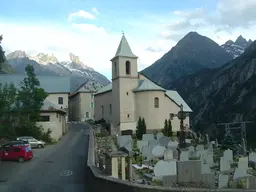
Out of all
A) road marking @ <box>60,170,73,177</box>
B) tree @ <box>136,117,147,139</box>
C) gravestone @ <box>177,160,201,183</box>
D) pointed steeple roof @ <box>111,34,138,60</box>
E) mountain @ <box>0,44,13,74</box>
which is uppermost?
mountain @ <box>0,44,13,74</box>

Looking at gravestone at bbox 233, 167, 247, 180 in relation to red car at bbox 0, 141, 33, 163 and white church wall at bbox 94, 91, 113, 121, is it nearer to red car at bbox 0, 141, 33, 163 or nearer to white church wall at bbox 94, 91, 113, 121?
red car at bbox 0, 141, 33, 163

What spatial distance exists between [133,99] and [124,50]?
25.3ft

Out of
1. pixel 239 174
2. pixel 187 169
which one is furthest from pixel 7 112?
pixel 187 169

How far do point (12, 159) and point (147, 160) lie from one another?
10.6 meters

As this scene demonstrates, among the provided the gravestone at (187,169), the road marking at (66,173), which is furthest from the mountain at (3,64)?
the gravestone at (187,169)

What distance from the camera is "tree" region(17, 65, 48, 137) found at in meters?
37.8

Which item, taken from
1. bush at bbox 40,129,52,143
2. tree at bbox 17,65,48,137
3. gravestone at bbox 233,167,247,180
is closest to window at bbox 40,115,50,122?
tree at bbox 17,65,48,137

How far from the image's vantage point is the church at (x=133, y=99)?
46.8 m

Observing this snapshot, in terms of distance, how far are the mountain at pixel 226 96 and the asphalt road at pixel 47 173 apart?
90434 millimetres

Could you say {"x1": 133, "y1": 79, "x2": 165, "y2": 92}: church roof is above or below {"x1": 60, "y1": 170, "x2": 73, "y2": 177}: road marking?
above

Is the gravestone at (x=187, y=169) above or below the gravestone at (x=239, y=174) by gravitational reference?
above

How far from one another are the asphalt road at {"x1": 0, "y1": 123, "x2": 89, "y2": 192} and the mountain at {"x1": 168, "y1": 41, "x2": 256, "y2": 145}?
90434 millimetres

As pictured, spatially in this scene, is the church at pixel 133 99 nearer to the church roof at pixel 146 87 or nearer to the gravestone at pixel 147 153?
the church roof at pixel 146 87

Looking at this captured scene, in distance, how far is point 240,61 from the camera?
13612 centimetres
